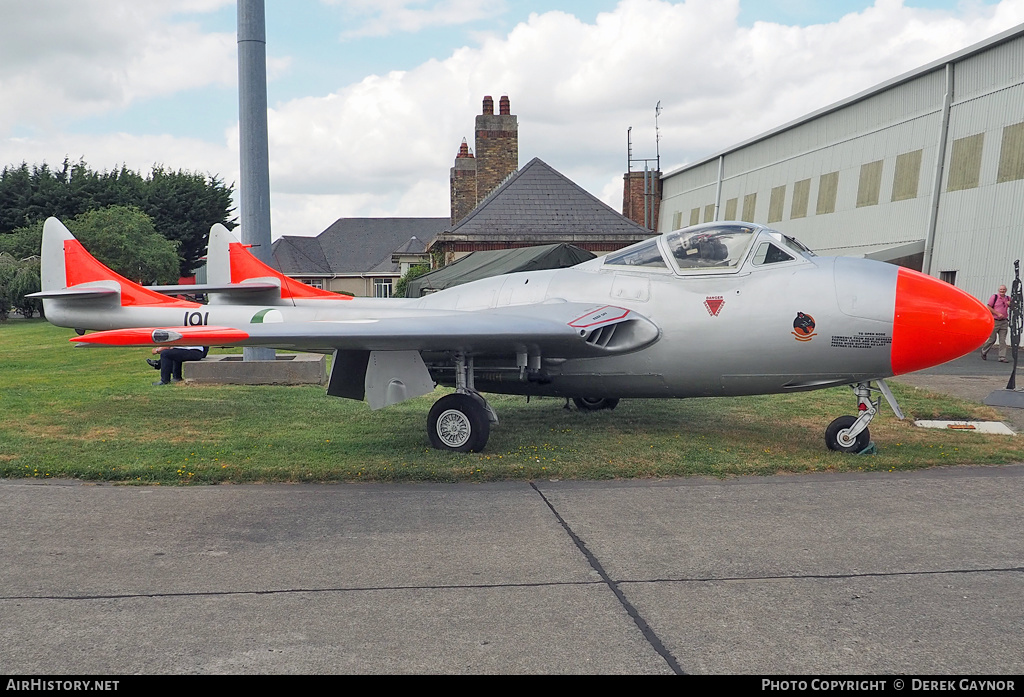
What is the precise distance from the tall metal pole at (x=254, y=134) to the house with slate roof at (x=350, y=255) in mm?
49153

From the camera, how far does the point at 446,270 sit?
1950 cm

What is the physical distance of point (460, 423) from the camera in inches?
331

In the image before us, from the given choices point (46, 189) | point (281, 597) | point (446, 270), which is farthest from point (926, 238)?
point (46, 189)

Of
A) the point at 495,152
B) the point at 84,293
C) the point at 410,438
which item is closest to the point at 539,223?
the point at 495,152

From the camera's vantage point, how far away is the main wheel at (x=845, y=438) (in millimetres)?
8188

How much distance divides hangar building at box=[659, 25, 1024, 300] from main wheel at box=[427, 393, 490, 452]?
18660 mm

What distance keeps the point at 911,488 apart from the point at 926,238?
2092 centimetres

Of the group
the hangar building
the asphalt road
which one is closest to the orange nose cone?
the asphalt road

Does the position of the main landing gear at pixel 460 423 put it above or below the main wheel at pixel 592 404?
above

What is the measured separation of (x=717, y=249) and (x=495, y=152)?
23.9 metres

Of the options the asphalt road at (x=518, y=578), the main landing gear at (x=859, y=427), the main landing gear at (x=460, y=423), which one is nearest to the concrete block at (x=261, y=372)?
the main landing gear at (x=460, y=423)

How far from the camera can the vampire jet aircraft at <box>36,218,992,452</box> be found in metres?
7.67

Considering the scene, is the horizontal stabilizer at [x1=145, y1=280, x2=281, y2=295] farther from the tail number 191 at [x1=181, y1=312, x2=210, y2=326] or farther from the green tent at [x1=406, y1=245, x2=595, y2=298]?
the green tent at [x1=406, y1=245, x2=595, y2=298]

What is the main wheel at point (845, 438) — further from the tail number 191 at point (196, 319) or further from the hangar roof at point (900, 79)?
the hangar roof at point (900, 79)
